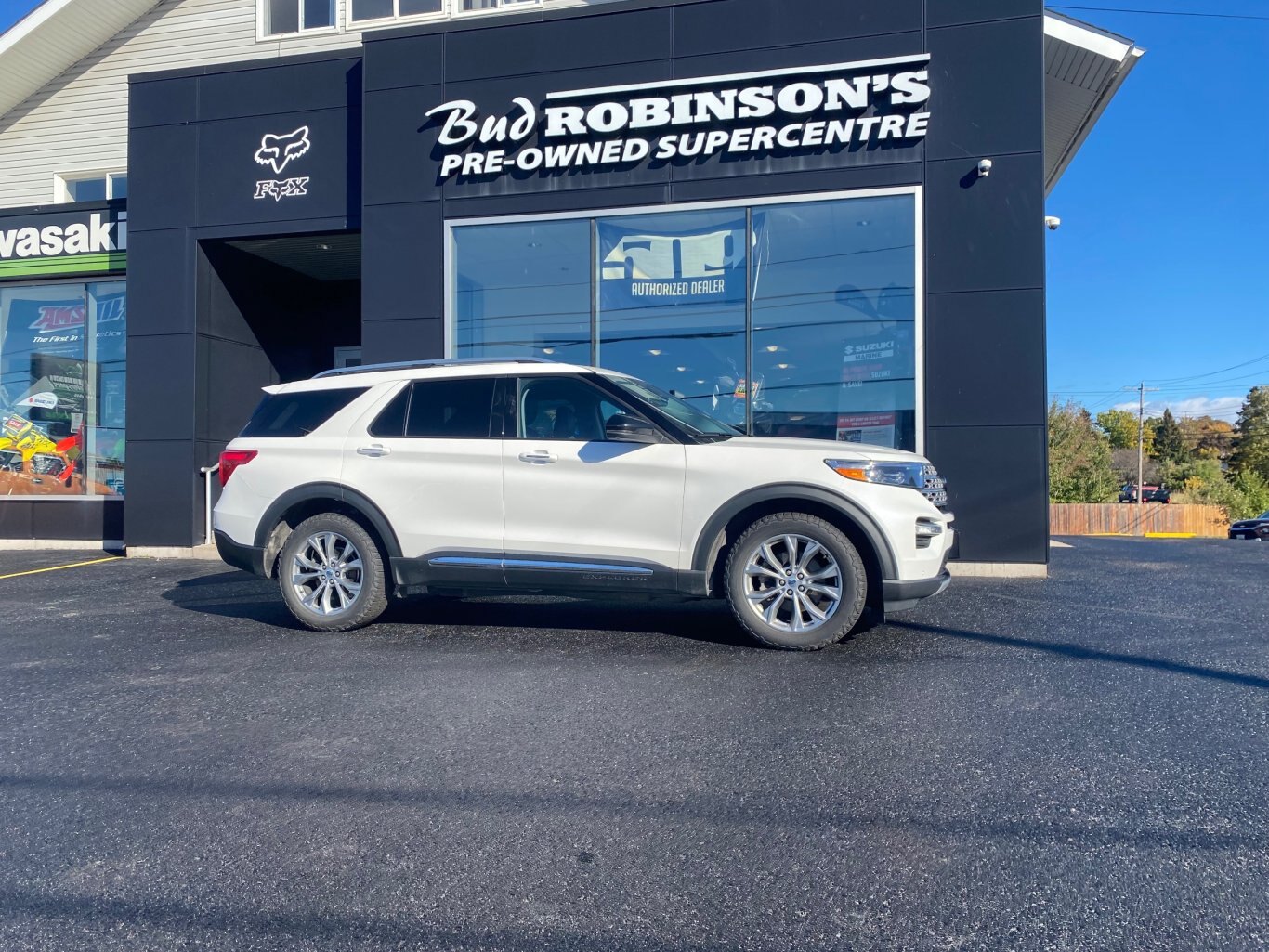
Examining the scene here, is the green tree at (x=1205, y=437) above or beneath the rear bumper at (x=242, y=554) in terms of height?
above

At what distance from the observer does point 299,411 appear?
675cm

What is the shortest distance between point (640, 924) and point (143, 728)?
295 cm

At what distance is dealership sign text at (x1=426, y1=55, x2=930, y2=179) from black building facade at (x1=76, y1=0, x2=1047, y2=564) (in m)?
0.03

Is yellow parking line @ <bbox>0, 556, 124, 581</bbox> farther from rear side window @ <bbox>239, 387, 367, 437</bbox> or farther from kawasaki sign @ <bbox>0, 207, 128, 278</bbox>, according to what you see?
rear side window @ <bbox>239, 387, 367, 437</bbox>

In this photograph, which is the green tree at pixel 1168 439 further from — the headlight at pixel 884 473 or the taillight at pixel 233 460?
the taillight at pixel 233 460

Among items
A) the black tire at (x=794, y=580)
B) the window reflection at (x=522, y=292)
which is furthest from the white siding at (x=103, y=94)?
the black tire at (x=794, y=580)

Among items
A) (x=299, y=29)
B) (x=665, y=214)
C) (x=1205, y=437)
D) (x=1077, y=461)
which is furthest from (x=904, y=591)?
(x=1205, y=437)

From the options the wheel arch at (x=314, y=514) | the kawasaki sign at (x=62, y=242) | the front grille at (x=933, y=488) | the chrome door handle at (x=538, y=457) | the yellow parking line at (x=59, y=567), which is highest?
the kawasaki sign at (x=62, y=242)

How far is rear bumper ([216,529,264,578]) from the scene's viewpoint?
21.9 ft

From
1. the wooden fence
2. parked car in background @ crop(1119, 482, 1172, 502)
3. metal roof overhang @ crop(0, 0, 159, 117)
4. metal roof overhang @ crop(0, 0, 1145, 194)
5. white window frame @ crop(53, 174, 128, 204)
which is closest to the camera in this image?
metal roof overhang @ crop(0, 0, 1145, 194)

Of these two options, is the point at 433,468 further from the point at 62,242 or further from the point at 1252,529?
the point at 1252,529

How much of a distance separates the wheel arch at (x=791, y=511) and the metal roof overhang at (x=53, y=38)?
605 inches

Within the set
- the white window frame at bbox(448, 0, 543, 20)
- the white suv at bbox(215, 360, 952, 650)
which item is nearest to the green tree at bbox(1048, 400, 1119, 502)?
the white window frame at bbox(448, 0, 543, 20)

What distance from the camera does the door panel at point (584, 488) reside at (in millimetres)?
5879
